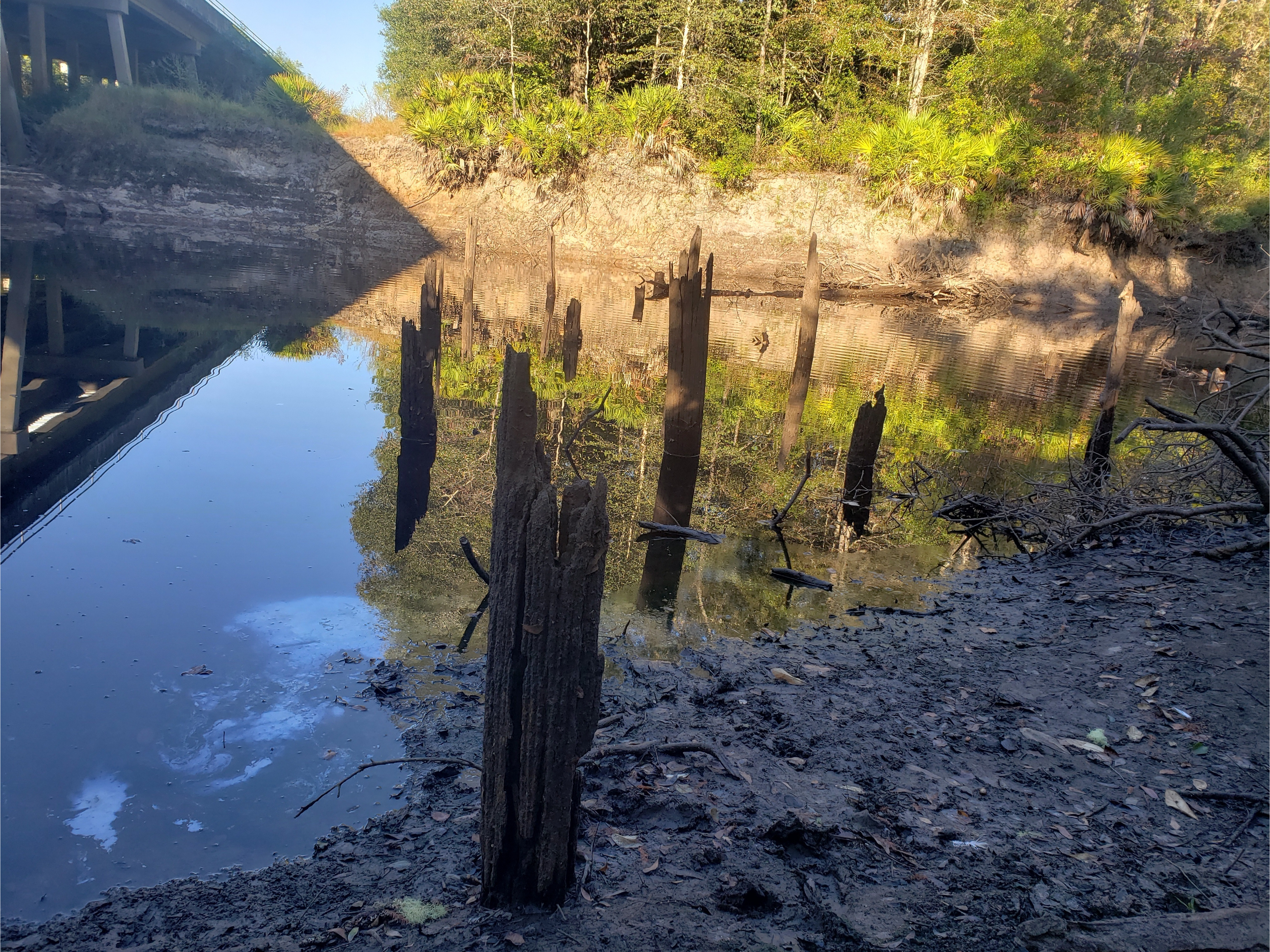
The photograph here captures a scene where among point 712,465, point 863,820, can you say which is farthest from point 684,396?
point 863,820

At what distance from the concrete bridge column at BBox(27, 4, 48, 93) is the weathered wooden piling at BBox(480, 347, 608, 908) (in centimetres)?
4596

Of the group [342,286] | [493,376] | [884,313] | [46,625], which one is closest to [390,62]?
[342,286]

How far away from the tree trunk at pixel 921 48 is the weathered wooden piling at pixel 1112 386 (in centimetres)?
2686

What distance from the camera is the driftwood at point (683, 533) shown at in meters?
8.62

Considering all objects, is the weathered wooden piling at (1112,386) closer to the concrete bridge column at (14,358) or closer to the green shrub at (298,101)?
the concrete bridge column at (14,358)

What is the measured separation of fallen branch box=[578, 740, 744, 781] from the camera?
4.27 m

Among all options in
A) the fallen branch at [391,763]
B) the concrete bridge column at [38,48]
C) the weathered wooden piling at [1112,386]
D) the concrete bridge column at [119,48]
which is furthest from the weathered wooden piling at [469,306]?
the concrete bridge column at [38,48]

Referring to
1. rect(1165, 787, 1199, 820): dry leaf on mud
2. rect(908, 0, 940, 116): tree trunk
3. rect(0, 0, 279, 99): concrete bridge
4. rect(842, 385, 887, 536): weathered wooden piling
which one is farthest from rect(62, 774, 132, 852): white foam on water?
rect(0, 0, 279, 99): concrete bridge

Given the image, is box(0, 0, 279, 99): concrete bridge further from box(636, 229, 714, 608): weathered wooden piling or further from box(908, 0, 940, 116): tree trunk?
box(636, 229, 714, 608): weathered wooden piling

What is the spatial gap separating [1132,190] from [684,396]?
101ft

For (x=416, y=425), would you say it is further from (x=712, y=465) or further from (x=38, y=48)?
(x=38, y=48)

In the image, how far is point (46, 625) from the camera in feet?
19.4

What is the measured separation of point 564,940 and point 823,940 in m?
0.96

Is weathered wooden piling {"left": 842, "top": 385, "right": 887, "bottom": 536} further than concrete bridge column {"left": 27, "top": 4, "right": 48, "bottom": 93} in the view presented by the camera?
No
